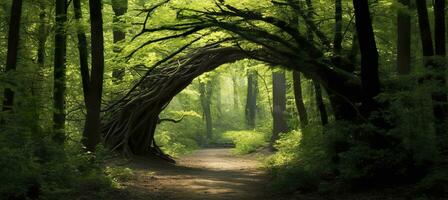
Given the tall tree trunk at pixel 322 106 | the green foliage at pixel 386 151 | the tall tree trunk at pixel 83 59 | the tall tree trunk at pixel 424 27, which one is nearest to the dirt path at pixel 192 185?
the green foliage at pixel 386 151

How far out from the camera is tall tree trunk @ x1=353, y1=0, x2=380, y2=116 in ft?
30.2

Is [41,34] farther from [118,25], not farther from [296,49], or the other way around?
[296,49]

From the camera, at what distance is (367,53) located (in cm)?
940

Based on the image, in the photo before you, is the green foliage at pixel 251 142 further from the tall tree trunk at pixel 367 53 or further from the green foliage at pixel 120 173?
the tall tree trunk at pixel 367 53

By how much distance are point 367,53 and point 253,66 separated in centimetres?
985

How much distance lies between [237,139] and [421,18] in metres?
20.2

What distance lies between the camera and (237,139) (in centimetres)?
2947

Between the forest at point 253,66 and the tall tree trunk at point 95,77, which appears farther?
the tall tree trunk at point 95,77

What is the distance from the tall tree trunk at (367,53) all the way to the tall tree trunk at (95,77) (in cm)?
626

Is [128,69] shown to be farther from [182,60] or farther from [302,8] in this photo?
[302,8]

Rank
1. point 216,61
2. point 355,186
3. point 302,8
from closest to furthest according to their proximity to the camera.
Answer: point 355,186 < point 302,8 < point 216,61

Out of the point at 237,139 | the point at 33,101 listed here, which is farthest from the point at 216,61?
the point at 237,139

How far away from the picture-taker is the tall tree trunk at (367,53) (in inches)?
362

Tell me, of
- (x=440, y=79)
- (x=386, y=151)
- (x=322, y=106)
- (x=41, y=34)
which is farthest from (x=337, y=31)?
(x=41, y=34)
